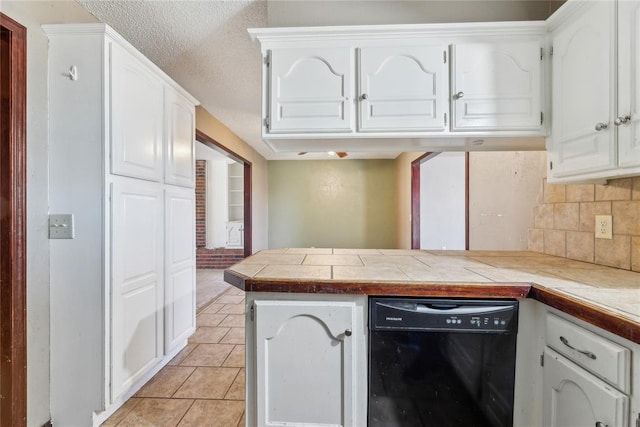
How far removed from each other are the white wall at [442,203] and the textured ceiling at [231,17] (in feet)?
9.81

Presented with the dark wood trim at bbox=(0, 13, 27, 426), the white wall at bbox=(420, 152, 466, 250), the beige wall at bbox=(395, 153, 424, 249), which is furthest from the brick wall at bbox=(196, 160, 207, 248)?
the dark wood trim at bbox=(0, 13, 27, 426)

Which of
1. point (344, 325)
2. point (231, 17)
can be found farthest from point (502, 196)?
point (231, 17)

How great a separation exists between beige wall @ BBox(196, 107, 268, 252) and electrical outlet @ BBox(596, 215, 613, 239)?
10.9 feet

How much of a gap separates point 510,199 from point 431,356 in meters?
1.72

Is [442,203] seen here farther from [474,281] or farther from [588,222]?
[474,281]

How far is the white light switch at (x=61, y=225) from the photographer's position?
5.00 feet

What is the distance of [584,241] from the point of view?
1505mm

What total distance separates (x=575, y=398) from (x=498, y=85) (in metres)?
1.34

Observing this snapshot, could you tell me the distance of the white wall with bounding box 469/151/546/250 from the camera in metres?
2.01

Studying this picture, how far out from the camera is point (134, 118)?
1.72 metres

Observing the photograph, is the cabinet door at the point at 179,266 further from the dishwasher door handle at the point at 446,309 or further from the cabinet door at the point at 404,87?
the dishwasher door handle at the point at 446,309

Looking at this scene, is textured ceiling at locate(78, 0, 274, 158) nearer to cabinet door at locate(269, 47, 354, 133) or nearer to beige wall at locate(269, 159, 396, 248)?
cabinet door at locate(269, 47, 354, 133)

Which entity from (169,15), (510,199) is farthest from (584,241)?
(169,15)

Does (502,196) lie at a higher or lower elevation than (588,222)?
higher
